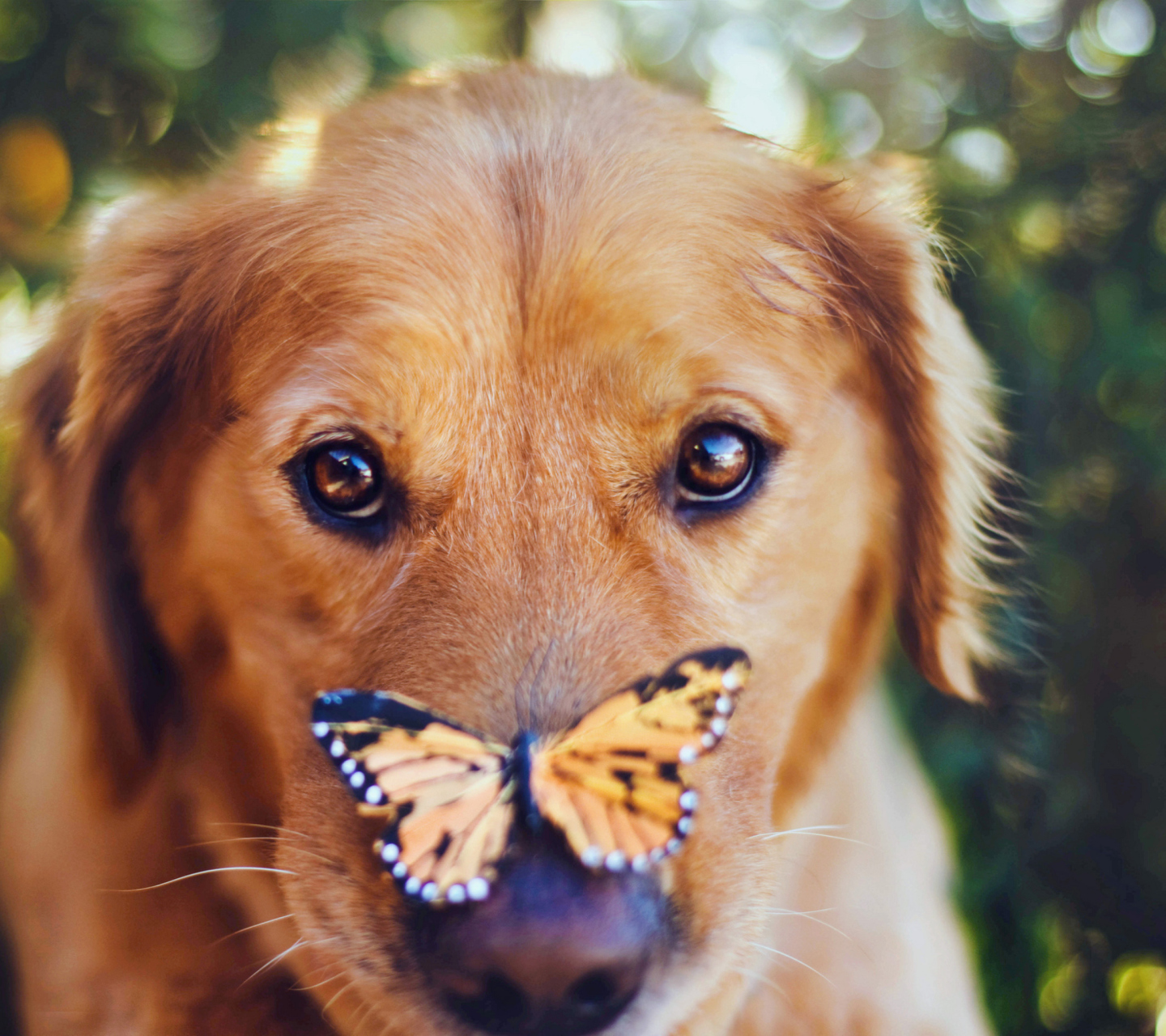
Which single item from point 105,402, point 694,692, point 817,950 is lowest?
point 817,950

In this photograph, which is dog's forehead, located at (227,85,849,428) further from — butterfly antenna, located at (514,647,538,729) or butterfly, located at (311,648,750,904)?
butterfly, located at (311,648,750,904)

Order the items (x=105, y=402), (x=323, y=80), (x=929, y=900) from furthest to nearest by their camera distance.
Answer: (x=323, y=80)
(x=929, y=900)
(x=105, y=402)

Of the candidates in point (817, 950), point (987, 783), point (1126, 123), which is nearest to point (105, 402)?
point (817, 950)

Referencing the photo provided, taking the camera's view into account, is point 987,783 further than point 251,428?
Yes

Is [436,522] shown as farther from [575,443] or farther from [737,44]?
[737,44]

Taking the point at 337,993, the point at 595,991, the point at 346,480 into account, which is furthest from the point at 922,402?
the point at 337,993

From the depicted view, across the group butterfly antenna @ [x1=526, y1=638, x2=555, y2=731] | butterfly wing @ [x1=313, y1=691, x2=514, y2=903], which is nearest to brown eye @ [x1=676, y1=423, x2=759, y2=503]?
butterfly antenna @ [x1=526, y1=638, x2=555, y2=731]

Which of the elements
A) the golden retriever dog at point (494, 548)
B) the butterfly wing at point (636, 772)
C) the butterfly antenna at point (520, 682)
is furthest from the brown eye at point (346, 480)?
the butterfly wing at point (636, 772)
